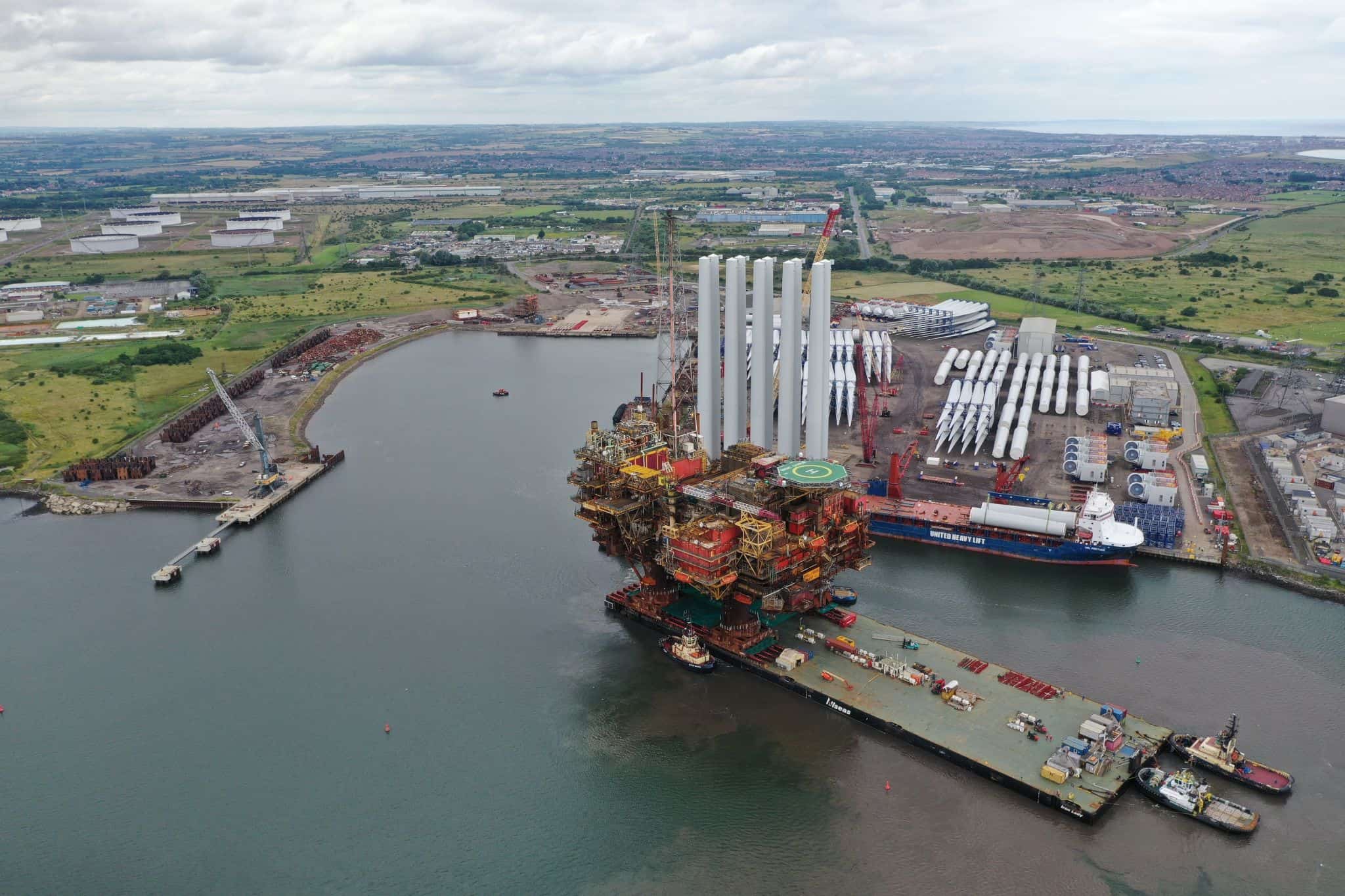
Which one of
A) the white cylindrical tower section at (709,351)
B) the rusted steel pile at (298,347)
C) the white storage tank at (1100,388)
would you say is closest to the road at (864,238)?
the white storage tank at (1100,388)

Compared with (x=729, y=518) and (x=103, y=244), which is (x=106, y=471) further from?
(x=103, y=244)

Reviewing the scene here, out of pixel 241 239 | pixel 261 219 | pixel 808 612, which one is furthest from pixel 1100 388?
pixel 261 219

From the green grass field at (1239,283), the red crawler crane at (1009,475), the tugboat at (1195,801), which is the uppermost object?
the green grass field at (1239,283)

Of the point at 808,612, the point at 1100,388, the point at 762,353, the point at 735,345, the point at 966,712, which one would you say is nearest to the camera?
the point at 966,712

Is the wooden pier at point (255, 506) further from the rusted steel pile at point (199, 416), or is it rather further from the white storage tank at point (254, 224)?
the white storage tank at point (254, 224)

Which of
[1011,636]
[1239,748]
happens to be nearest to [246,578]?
[1011,636]

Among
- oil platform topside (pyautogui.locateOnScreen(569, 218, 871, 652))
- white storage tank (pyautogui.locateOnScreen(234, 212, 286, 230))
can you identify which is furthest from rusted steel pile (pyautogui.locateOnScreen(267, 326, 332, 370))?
white storage tank (pyautogui.locateOnScreen(234, 212, 286, 230))

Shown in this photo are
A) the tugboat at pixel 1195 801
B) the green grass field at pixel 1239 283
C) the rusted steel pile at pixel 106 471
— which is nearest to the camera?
the tugboat at pixel 1195 801
